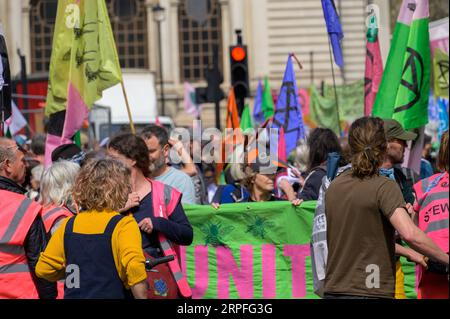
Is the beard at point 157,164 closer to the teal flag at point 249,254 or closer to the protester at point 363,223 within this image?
the teal flag at point 249,254

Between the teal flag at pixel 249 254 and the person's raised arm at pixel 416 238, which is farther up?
the person's raised arm at pixel 416 238

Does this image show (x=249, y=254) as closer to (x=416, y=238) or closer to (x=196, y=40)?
(x=416, y=238)

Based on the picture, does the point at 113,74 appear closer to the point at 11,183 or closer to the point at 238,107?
the point at 11,183

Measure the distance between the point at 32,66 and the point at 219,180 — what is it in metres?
30.9

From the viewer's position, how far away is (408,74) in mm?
9055

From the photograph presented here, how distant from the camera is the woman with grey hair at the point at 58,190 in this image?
6586 millimetres

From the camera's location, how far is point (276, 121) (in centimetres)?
1298

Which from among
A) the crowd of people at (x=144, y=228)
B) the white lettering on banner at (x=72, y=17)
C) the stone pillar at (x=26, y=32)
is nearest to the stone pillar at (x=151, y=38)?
the stone pillar at (x=26, y=32)

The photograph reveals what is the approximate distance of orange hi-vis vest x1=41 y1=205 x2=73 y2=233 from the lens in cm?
649

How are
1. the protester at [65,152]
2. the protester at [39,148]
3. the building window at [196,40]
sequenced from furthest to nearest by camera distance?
the building window at [196,40] → the protester at [39,148] → the protester at [65,152]

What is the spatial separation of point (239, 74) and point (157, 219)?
10041 mm

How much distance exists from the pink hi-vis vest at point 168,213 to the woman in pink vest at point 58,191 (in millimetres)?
492

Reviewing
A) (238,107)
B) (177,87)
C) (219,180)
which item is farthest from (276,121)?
(177,87)

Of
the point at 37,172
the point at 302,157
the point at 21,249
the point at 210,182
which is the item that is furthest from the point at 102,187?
the point at 210,182
